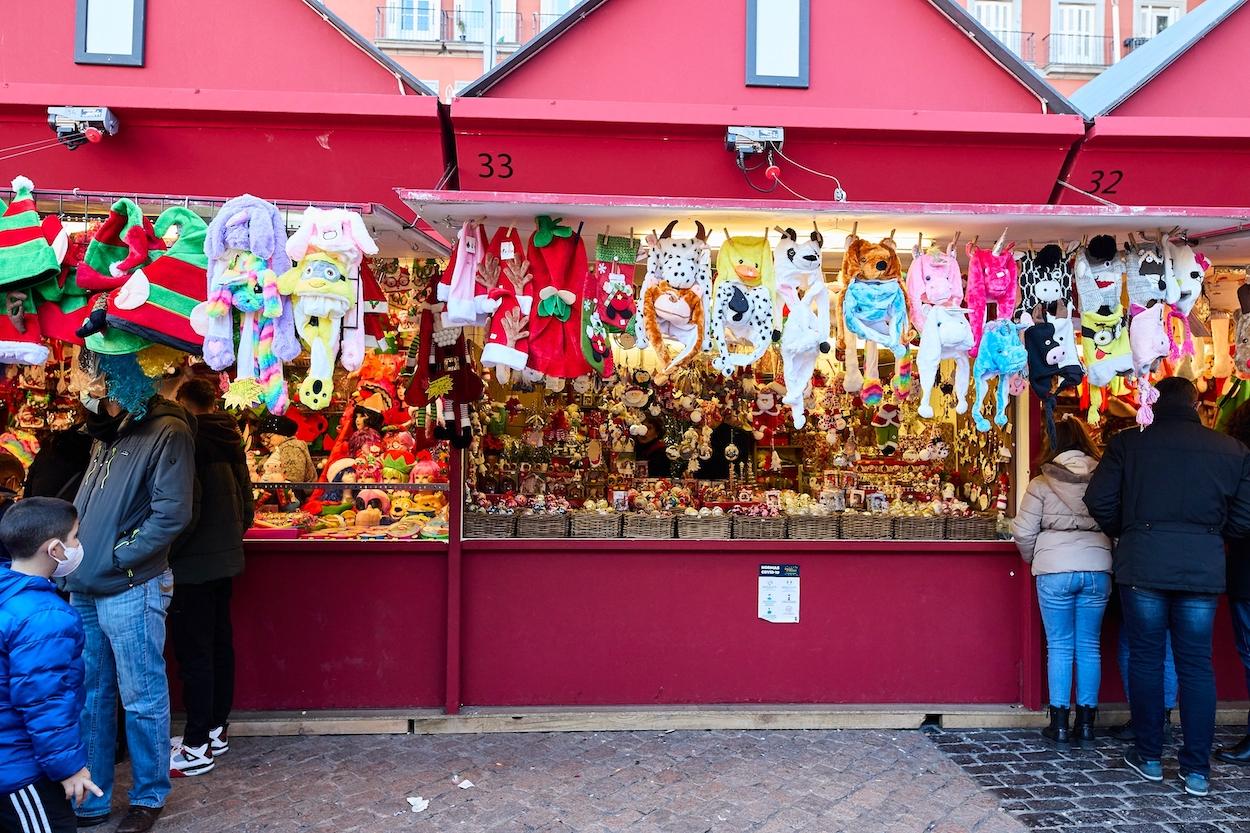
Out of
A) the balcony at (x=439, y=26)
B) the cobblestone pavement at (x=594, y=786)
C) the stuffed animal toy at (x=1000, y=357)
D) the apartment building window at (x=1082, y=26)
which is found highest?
the apartment building window at (x=1082, y=26)

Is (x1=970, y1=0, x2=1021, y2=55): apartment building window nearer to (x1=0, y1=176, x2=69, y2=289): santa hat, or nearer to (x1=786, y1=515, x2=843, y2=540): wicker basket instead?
A: (x1=786, y1=515, x2=843, y2=540): wicker basket

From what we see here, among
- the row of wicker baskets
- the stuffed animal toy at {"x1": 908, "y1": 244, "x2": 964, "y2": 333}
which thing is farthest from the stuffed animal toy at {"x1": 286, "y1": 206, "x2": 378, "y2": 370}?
the stuffed animal toy at {"x1": 908, "y1": 244, "x2": 964, "y2": 333}

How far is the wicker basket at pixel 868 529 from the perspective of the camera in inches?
218

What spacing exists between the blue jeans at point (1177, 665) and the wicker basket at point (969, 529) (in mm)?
1081

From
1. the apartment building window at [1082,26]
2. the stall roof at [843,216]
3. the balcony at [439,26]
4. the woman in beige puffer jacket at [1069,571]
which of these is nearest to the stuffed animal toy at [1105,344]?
the stall roof at [843,216]

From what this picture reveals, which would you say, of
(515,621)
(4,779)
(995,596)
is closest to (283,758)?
(515,621)

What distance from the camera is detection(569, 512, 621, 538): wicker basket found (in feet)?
17.9

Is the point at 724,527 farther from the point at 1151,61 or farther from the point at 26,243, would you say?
the point at 1151,61

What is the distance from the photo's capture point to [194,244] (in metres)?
3.64

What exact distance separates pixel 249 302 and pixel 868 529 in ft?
12.8

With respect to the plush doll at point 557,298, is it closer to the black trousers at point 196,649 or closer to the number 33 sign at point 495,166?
the number 33 sign at point 495,166

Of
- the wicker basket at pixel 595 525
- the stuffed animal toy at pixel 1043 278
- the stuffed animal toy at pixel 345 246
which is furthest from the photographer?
the wicker basket at pixel 595 525

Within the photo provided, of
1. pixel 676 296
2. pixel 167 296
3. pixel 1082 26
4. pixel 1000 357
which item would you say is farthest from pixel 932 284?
pixel 1082 26

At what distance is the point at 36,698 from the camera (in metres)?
2.55
